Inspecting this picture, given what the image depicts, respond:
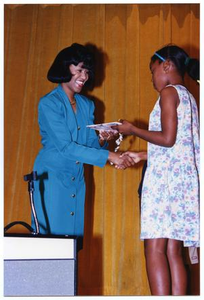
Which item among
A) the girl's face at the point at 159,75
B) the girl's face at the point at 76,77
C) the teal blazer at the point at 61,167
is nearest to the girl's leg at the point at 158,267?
the teal blazer at the point at 61,167

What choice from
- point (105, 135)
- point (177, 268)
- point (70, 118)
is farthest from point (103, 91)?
point (177, 268)

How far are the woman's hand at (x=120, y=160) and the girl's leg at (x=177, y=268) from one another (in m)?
0.60

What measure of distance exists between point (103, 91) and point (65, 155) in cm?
91

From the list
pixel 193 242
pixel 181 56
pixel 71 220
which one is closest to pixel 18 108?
pixel 71 220

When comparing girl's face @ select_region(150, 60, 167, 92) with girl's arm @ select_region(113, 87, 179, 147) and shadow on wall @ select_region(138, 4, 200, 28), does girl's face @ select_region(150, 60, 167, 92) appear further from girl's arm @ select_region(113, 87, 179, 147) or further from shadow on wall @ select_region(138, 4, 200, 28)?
shadow on wall @ select_region(138, 4, 200, 28)

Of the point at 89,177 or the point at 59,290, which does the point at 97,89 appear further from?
the point at 59,290

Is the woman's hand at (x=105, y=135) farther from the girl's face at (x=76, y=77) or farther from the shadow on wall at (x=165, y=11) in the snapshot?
the shadow on wall at (x=165, y=11)

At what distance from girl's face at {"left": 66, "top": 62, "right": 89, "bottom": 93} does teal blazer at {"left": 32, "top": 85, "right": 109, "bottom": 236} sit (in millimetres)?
72

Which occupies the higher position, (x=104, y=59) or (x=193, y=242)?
(x=104, y=59)

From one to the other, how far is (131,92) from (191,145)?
117 cm

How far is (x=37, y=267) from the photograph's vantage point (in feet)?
6.18

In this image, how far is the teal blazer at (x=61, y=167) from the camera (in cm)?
274

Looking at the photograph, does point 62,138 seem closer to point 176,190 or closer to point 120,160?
point 120,160

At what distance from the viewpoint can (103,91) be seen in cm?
353
